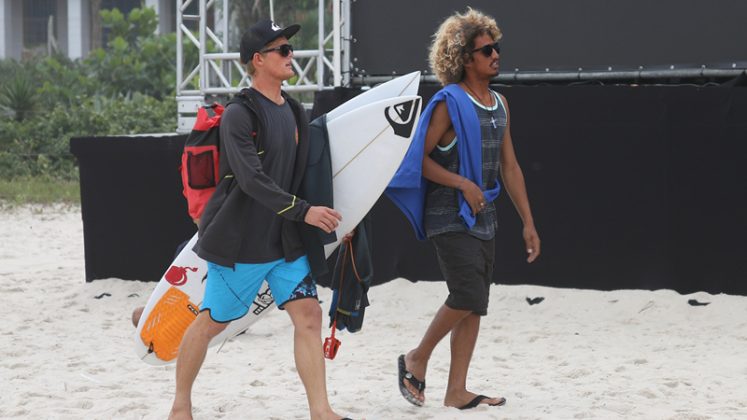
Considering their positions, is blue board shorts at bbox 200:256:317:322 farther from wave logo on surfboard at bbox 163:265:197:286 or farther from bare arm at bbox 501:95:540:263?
bare arm at bbox 501:95:540:263

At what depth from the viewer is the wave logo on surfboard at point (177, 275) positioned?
190 inches

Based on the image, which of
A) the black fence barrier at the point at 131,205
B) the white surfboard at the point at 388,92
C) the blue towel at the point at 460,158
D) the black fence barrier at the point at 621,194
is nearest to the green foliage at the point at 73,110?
the black fence barrier at the point at 131,205

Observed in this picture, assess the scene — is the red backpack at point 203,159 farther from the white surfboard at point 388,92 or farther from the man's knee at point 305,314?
the white surfboard at point 388,92

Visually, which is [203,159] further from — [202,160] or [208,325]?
[208,325]

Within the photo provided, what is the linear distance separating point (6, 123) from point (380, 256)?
12.5 metres

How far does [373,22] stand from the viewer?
7719 mm

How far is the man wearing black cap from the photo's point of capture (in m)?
3.90

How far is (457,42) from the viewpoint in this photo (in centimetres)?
444

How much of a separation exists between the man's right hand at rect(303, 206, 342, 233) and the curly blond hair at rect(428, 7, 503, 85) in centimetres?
93

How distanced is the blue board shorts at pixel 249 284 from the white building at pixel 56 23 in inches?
1292

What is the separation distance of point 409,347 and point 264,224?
250 cm

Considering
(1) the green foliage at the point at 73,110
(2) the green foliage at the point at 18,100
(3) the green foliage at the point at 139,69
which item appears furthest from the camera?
(3) the green foliage at the point at 139,69

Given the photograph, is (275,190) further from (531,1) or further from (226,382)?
(531,1)

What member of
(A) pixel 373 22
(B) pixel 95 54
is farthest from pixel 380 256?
(B) pixel 95 54
